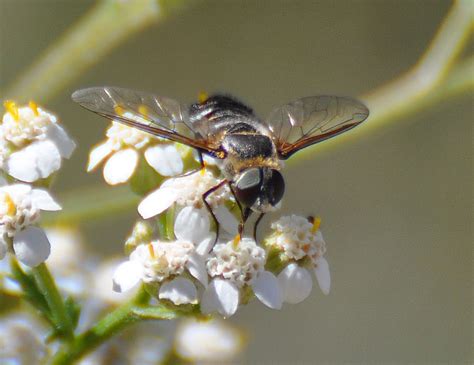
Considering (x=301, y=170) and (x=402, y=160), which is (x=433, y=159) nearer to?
(x=402, y=160)

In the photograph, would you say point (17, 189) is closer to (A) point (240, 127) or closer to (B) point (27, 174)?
(B) point (27, 174)

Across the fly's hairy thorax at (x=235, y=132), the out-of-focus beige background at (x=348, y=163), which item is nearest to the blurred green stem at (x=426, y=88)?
the fly's hairy thorax at (x=235, y=132)

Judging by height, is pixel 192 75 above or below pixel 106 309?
below

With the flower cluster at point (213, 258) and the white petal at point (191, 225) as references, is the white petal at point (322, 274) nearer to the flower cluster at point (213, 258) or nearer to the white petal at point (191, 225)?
the flower cluster at point (213, 258)

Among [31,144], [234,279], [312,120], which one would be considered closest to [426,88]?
[312,120]

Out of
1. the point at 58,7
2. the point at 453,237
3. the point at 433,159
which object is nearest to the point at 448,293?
the point at 453,237

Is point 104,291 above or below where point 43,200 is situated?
below
